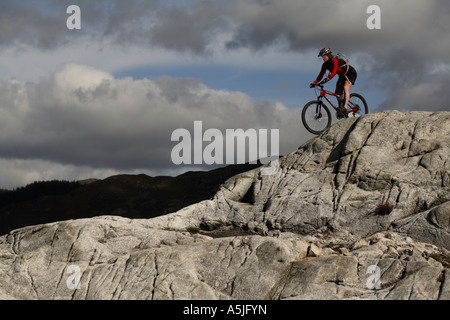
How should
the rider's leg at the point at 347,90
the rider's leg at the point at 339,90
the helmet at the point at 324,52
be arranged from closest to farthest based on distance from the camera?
the helmet at the point at 324,52
the rider's leg at the point at 347,90
the rider's leg at the point at 339,90

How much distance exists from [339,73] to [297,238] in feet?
46.4

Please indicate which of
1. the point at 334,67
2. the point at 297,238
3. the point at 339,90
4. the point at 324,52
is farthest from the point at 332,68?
the point at 297,238

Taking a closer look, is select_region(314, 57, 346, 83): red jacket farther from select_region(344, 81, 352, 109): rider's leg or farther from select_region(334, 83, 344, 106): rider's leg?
select_region(334, 83, 344, 106): rider's leg

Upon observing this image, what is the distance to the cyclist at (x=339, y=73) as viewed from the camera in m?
42.7

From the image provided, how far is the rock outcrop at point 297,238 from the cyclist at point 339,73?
2456 mm

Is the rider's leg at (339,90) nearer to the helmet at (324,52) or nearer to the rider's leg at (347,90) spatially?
the rider's leg at (347,90)

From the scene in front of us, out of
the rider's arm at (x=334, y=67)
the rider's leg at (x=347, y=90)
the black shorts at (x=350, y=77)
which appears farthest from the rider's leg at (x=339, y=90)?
the rider's arm at (x=334, y=67)

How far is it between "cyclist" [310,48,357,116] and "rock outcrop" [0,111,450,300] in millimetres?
2456

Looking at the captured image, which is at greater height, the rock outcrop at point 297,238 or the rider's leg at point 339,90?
the rider's leg at point 339,90

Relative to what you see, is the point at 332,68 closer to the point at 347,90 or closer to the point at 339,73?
the point at 339,73
